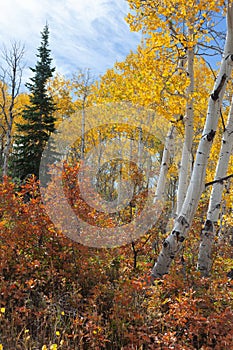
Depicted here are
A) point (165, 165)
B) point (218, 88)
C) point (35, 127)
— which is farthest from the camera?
point (35, 127)

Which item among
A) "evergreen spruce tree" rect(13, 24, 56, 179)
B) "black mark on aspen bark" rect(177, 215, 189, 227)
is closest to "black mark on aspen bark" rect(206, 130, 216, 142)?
"black mark on aspen bark" rect(177, 215, 189, 227)

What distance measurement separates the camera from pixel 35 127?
15.8 metres

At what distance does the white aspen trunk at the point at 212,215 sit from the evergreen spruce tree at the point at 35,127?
11684 mm

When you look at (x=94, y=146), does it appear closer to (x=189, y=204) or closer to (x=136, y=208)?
(x=136, y=208)

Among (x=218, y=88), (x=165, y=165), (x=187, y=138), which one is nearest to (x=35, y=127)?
(x=165, y=165)

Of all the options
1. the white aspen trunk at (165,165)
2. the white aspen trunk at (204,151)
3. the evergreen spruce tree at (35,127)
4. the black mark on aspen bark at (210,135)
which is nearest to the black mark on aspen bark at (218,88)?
the white aspen trunk at (204,151)

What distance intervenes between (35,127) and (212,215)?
1280cm

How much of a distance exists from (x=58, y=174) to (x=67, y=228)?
76cm

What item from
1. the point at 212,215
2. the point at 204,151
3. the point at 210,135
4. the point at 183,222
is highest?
the point at 210,135

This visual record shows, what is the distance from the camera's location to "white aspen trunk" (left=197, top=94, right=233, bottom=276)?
4.73 meters

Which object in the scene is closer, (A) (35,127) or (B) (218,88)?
(B) (218,88)

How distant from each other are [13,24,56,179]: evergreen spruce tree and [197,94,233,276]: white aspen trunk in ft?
38.3

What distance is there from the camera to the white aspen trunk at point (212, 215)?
15.5 ft

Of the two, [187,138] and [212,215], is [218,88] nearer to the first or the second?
[187,138]
